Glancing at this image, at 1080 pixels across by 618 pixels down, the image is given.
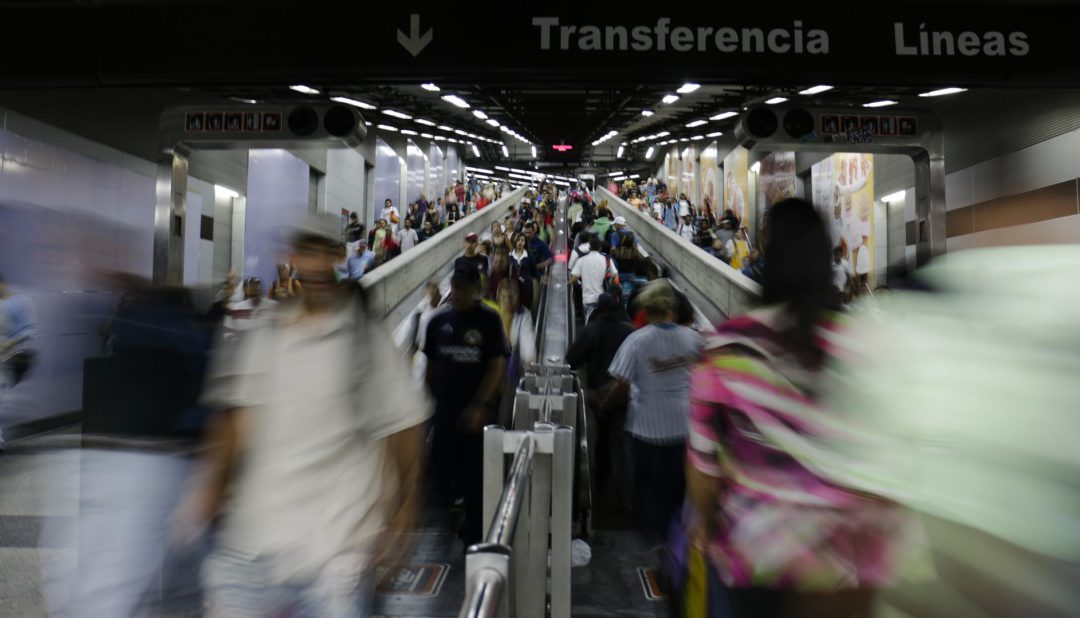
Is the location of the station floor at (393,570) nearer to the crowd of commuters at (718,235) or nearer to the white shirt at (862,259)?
the crowd of commuters at (718,235)

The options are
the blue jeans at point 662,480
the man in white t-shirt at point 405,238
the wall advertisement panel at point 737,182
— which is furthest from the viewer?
the wall advertisement panel at point 737,182

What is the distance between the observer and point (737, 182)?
82.6 ft

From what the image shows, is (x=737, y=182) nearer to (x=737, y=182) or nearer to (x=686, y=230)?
(x=737, y=182)

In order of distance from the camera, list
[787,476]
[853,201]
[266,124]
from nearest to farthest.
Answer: [787,476], [266,124], [853,201]

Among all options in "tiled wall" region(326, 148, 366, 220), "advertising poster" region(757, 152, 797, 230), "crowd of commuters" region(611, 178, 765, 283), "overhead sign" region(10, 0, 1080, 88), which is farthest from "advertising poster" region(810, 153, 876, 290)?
"tiled wall" region(326, 148, 366, 220)

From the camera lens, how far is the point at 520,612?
2.50 m

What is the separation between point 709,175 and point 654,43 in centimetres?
2446

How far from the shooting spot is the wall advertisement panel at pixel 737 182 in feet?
78.8

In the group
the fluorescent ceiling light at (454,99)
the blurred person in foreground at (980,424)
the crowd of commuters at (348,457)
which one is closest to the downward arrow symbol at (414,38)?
the crowd of commuters at (348,457)

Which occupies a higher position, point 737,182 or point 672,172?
point 672,172

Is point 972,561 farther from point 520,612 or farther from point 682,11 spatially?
point 682,11

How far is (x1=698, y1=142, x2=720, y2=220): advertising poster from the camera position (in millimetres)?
28030

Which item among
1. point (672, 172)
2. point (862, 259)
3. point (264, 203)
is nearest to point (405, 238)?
point (264, 203)

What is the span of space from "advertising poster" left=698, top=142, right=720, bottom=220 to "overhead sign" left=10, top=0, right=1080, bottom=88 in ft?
70.8
